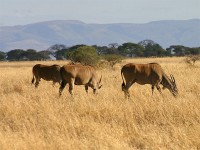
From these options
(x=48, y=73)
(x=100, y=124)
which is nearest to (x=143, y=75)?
(x=48, y=73)

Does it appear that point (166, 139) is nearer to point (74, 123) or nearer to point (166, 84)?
point (74, 123)

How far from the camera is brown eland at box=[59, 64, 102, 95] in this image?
14750 millimetres

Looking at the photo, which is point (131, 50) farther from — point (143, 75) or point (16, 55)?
point (143, 75)

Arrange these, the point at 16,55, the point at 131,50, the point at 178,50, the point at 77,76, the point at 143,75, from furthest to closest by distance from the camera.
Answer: the point at 178,50, the point at 16,55, the point at 131,50, the point at 77,76, the point at 143,75

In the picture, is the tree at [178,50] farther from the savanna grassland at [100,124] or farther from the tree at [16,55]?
the savanna grassland at [100,124]

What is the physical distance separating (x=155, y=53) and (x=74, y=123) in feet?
207

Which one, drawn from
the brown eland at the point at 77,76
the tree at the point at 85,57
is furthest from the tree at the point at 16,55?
the brown eland at the point at 77,76

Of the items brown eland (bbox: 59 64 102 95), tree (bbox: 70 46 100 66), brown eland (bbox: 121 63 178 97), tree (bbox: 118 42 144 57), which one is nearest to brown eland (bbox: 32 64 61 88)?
brown eland (bbox: 59 64 102 95)

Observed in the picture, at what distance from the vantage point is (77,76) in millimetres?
14977

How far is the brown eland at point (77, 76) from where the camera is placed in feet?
48.4

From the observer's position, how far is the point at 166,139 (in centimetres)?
749

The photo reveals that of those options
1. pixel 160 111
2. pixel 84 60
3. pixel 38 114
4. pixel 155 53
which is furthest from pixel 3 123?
pixel 155 53

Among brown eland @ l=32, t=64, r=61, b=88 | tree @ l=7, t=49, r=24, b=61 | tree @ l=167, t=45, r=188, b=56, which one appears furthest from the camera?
tree @ l=7, t=49, r=24, b=61

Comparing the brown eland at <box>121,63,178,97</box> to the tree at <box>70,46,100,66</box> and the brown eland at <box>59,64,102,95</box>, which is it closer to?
the brown eland at <box>59,64,102,95</box>
